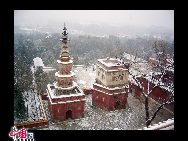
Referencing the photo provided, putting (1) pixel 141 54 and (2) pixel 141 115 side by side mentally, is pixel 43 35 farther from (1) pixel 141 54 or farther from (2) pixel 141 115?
(2) pixel 141 115

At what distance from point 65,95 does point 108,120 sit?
8.84ft

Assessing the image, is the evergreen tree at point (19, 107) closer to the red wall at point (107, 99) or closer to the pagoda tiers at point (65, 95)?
the pagoda tiers at point (65, 95)

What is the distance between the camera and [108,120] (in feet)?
46.8

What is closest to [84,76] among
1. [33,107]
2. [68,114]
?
[33,107]

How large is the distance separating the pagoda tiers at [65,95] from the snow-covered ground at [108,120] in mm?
447

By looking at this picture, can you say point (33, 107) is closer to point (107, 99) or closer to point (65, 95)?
point (65, 95)

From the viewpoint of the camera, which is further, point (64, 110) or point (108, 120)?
point (108, 120)

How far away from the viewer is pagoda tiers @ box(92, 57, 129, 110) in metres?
15.4

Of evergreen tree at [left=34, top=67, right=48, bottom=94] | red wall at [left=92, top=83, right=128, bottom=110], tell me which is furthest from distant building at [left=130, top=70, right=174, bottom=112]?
evergreen tree at [left=34, top=67, right=48, bottom=94]

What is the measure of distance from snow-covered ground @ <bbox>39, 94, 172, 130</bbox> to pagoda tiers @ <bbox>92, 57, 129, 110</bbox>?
42 cm

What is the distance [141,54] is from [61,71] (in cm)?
1140

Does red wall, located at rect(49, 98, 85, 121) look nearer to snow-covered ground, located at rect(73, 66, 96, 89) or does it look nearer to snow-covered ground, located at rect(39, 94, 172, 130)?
snow-covered ground, located at rect(39, 94, 172, 130)

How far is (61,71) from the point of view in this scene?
14305 mm
